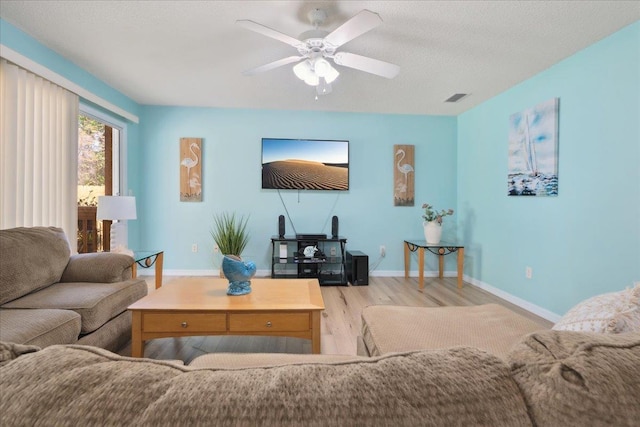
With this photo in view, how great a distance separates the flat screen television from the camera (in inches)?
171

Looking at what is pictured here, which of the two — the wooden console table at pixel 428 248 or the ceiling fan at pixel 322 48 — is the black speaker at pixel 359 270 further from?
the ceiling fan at pixel 322 48

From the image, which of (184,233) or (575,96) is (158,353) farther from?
(575,96)

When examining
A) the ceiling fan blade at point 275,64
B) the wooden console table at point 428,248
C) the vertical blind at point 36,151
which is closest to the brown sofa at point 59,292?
the vertical blind at point 36,151

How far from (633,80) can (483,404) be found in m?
3.00

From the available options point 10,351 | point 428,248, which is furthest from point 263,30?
point 428,248

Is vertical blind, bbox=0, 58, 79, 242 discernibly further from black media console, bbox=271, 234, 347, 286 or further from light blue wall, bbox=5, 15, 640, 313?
black media console, bbox=271, 234, 347, 286

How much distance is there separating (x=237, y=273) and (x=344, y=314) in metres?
1.30

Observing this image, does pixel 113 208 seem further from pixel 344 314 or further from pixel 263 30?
pixel 344 314

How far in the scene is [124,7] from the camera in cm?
212

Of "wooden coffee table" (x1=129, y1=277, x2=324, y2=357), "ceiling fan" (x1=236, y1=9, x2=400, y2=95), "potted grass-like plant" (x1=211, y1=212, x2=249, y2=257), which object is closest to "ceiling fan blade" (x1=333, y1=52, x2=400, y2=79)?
"ceiling fan" (x1=236, y1=9, x2=400, y2=95)

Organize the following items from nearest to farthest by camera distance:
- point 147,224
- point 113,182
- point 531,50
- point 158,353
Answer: point 158,353 < point 531,50 < point 113,182 < point 147,224

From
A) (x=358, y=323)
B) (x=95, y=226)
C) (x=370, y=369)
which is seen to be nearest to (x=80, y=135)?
(x=95, y=226)

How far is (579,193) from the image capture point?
2.62 meters

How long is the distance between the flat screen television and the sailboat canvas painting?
2017mm
